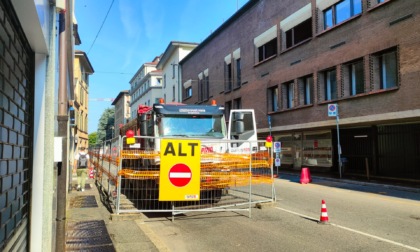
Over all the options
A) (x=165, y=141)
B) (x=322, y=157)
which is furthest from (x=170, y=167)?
(x=322, y=157)

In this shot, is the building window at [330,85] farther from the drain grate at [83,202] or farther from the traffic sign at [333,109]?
the drain grate at [83,202]

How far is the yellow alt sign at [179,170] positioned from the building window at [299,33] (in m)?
17.0

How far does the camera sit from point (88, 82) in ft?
166

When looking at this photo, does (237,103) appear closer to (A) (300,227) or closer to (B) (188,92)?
(B) (188,92)

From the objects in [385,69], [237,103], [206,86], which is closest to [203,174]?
[385,69]

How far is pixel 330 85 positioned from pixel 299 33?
4.74 m

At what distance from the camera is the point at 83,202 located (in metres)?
11.8

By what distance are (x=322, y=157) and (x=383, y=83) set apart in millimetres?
6812

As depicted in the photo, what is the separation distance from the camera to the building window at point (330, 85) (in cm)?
2128

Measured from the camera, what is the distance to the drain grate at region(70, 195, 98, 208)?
36.4 feet

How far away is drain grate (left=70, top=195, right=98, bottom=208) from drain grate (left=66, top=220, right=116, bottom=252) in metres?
2.67

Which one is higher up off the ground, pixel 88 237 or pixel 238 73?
pixel 238 73

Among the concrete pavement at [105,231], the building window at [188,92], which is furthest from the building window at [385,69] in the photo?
the building window at [188,92]

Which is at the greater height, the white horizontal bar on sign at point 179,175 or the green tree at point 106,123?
the green tree at point 106,123
